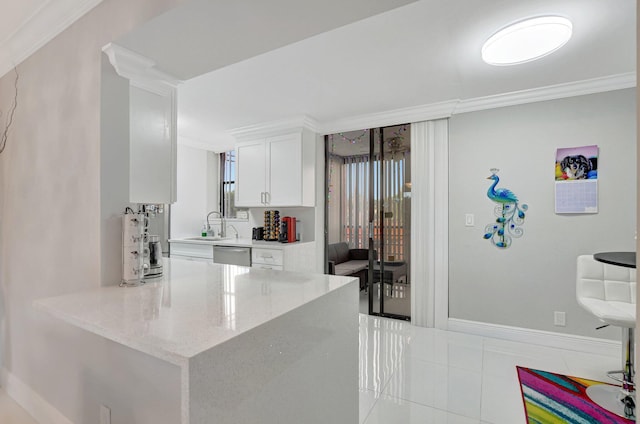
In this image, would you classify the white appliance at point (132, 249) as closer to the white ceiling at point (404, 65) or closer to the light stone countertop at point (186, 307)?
the light stone countertop at point (186, 307)

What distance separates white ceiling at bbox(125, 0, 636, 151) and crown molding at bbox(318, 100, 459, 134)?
9cm

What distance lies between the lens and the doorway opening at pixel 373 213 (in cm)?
366

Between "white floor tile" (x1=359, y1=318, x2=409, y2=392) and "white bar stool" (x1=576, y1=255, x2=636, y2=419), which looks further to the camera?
"white floor tile" (x1=359, y1=318, x2=409, y2=392)

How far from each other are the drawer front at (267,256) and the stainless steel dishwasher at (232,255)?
10cm

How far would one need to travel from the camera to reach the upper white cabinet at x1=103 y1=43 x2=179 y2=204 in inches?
59.4

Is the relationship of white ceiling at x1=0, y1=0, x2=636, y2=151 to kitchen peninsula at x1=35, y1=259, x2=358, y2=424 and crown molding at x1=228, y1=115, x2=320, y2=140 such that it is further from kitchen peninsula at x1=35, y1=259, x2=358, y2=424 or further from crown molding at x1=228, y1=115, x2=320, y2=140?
kitchen peninsula at x1=35, y1=259, x2=358, y2=424

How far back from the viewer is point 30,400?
6.16 ft

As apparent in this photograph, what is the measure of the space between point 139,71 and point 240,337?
1408mm

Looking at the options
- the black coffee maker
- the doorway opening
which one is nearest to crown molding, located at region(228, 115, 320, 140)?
the doorway opening

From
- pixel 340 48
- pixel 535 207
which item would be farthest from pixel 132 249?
pixel 535 207

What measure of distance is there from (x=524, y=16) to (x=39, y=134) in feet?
9.72

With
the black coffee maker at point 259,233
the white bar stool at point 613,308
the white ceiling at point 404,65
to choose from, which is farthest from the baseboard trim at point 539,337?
the black coffee maker at point 259,233

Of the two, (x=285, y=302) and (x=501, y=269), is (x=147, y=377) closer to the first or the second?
(x=285, y=302)

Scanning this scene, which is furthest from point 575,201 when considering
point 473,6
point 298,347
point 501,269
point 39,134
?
point 39,134
